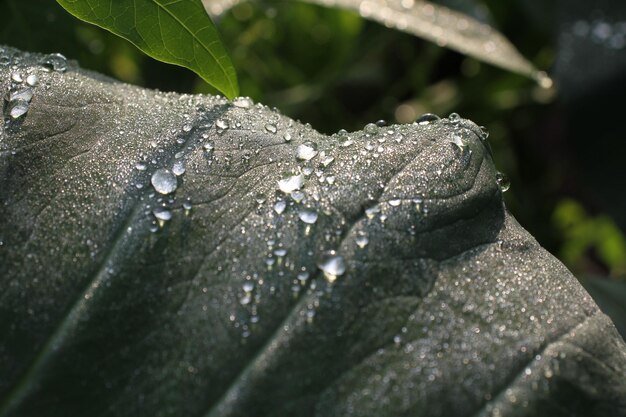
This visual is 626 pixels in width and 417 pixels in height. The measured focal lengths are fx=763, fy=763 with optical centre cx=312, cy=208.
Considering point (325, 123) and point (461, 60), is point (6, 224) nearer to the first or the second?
point (325, 123)

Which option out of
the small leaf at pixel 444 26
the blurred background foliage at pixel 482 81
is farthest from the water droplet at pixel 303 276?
the small leaf at pixel 444 26

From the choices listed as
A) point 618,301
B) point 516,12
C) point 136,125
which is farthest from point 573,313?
point 516,12

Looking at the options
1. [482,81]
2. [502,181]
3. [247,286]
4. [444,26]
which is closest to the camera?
[247,286]

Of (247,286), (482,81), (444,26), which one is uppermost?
(247,286)

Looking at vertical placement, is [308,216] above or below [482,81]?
above

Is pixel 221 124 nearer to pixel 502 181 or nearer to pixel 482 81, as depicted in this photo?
pixel 502 181

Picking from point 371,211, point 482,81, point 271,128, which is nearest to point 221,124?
point 271,128
